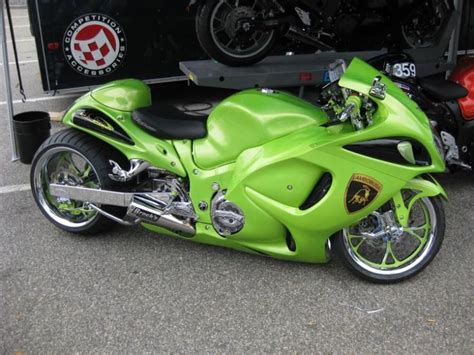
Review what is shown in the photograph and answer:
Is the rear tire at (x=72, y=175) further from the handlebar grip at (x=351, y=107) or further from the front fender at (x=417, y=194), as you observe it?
the front fender at (x=417, y=194)

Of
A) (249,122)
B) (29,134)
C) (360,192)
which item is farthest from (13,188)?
(360,192)

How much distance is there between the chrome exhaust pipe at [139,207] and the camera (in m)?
3.22

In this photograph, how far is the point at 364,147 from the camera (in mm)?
2803

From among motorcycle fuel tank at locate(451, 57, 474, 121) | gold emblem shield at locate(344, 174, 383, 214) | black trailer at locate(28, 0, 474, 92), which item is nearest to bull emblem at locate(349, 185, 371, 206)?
gold emblem shield at locate(344, 174, 383, 214)

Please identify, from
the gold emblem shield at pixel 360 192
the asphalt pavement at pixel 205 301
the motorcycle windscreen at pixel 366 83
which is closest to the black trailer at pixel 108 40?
the asphalt pavement at pixel 205 301

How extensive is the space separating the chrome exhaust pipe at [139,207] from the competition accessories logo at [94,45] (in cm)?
258

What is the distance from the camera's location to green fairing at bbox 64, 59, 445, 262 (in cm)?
280

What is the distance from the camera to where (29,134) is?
4848mm

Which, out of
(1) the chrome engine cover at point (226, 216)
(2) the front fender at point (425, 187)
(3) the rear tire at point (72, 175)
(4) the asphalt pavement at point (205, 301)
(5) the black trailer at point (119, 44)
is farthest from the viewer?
(5) the black trailer at point (119, 44)

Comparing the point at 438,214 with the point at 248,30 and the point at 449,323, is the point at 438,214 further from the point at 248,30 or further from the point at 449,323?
the point at 248,30

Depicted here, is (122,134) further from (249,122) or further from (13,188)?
(13,188)

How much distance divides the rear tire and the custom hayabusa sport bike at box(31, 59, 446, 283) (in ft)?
0.04

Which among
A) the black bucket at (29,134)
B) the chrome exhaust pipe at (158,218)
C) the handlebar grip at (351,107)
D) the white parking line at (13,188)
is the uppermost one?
the handlebar grip at (351,107)

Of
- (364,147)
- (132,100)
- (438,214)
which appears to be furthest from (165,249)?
(438,214)
